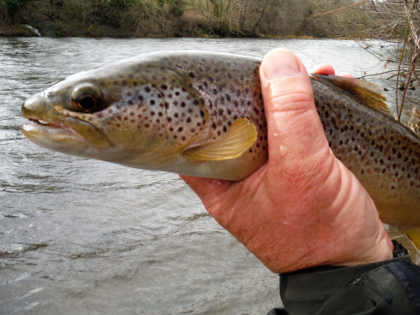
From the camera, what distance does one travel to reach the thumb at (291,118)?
142cm

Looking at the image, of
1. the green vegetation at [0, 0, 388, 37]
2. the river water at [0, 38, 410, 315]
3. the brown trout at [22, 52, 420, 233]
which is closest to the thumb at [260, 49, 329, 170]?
the brown trout at [22, 52, 420, 233]

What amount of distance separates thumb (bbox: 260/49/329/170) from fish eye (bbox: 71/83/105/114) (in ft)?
2.30

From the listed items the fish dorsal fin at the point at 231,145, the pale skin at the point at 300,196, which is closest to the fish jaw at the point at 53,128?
the fish dorsal fin at the point at 231,145

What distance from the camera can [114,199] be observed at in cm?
476

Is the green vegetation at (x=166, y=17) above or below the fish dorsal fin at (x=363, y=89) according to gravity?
above

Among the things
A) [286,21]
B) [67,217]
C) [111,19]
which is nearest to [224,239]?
[67,217]

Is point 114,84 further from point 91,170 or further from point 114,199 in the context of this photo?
point 91,170

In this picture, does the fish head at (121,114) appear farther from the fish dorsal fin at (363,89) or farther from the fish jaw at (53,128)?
the fish dorsal fin at (363,89)

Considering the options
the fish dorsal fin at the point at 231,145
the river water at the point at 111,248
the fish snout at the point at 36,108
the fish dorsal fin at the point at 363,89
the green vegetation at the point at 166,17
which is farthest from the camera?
the green vegetation at the point at 166,17

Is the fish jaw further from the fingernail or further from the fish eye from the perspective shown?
the fingernail

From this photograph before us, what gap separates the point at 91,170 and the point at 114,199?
113 centimetres

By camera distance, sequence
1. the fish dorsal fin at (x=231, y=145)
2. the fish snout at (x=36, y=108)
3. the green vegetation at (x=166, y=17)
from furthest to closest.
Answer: the green vegetation at (x=166, y=17)
the fish dorsal fin at (x=231, y=145)
the fish snout at (x=36, y=108)

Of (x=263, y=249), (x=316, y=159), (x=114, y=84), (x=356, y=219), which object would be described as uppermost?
(x=114, y=84)

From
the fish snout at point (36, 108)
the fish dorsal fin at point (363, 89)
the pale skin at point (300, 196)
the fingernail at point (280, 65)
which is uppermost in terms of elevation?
the fingernail at point (280, 65)
